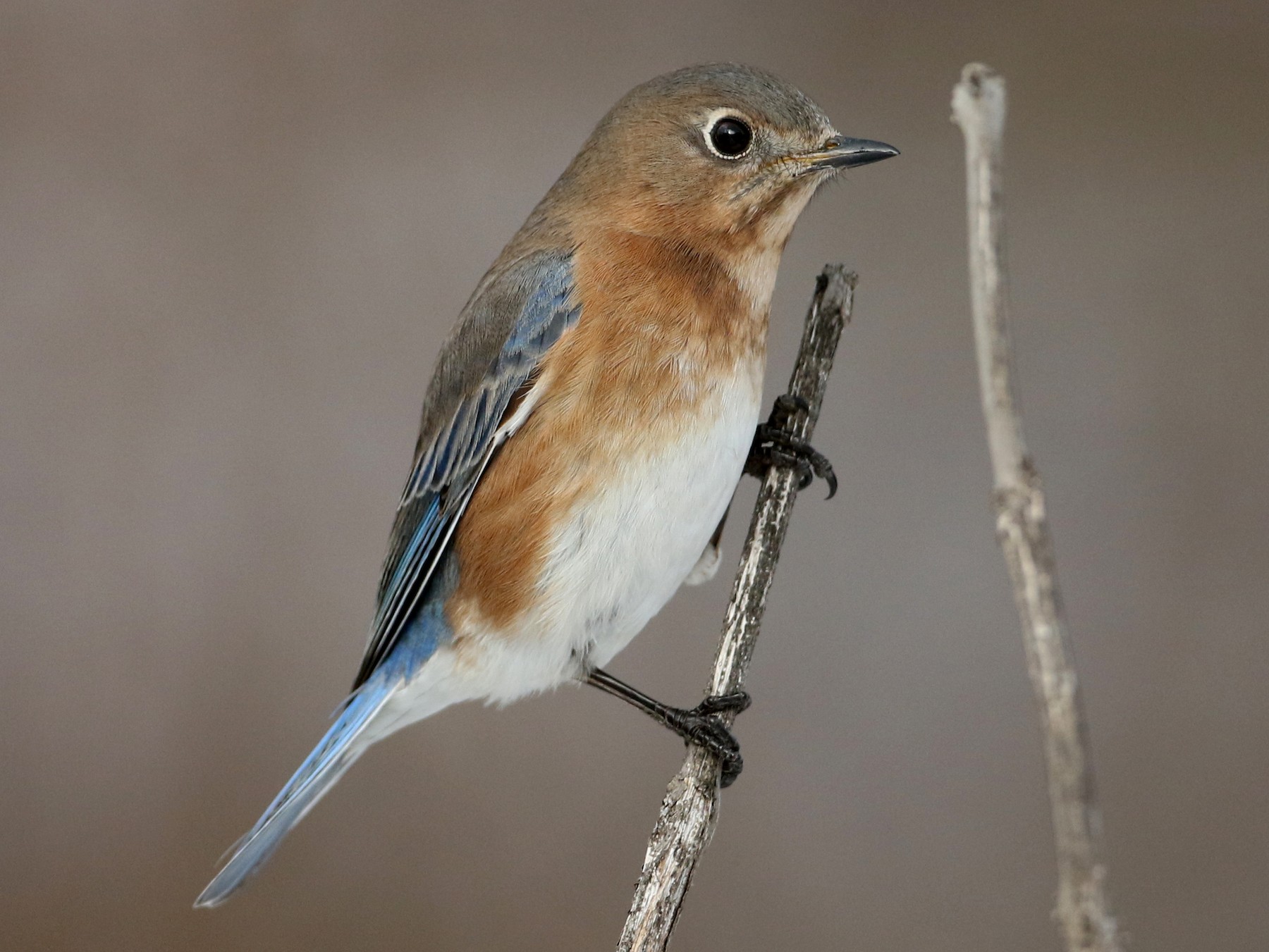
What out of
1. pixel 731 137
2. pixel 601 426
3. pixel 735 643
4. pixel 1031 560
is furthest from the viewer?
pixel 731 137

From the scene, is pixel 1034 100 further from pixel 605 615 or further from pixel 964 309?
pixel 605 615

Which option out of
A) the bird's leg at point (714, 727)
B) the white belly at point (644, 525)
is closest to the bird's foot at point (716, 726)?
the bird's leg at point (714, 727)

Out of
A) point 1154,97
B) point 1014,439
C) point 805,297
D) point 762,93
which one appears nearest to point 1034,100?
point 1154,97

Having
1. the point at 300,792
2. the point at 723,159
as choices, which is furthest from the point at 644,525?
the point at 300,792

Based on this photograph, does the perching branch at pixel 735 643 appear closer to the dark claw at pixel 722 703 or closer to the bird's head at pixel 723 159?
the dark claw at pixel 722 703

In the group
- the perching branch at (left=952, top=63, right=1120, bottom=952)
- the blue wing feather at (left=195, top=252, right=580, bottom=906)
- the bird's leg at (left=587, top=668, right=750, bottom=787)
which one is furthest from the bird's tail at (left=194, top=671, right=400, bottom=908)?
the perching branch at (left=952, top=63, right=1120, bottom=952)

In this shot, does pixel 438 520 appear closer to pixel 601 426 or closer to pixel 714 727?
pixel 601 426
